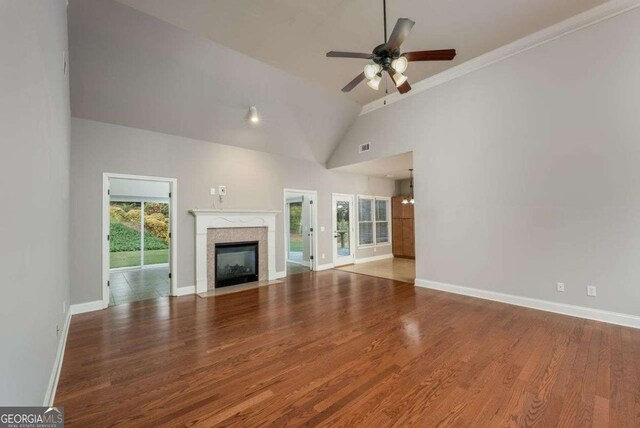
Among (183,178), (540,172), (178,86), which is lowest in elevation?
(540,172)

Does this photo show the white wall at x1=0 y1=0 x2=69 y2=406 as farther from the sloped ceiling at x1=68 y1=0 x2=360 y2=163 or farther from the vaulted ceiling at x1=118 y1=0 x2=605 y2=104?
the vaulted ceiling at x1=118 y1=0 x2=605 y2=104

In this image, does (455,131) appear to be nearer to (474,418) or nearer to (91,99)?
(474,418)

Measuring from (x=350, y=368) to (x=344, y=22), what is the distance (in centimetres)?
403

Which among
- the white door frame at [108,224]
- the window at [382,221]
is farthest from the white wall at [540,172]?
the white door frame at [108,224]

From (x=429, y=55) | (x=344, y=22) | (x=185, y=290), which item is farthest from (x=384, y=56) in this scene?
(x=185, y=290)

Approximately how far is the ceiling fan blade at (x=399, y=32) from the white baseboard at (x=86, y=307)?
5.36 metres

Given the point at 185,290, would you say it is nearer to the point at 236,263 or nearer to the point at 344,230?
the point at 236,263

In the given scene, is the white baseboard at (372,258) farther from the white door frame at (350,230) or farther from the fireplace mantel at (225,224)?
the fireplace mantel at (225,224)

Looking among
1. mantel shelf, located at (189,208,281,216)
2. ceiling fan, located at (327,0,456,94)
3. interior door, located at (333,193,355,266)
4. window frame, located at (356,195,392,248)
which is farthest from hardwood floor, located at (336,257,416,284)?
ceiling fan, located at (327,0,456,94)

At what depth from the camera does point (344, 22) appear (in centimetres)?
351

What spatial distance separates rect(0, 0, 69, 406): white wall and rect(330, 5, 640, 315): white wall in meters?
5.21

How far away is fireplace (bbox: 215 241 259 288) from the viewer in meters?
5.55

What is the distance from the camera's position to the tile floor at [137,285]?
4918mm

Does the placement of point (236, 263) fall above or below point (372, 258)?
above
